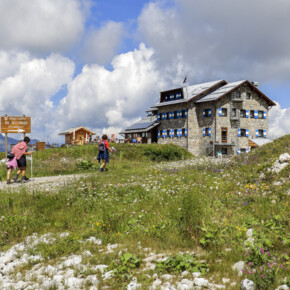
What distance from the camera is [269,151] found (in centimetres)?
1570

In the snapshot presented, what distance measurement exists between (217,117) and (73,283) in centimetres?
4223

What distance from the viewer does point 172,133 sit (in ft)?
161

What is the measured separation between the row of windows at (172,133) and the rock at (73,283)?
43031 millimetres

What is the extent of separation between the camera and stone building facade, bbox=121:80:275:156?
146 feet

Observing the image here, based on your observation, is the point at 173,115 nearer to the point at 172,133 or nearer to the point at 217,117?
the point at 172,133

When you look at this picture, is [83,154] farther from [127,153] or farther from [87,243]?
[87,243]

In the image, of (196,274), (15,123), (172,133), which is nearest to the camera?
(196,274)

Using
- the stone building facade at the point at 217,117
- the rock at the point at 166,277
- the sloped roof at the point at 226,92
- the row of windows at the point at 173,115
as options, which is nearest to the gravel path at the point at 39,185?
the rock at the point at 166,277

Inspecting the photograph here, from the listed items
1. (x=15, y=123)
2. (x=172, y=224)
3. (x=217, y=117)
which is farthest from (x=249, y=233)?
(x=217, y=117)

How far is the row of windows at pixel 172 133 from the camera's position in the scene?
47.2m

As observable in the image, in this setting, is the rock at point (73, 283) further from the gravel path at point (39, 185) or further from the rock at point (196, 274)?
the gravel path at point (39, 185)

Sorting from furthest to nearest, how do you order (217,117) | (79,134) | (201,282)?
1. (79,134)
2. (217,117)
3. (201,282)

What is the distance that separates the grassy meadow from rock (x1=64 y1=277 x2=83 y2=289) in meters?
0.55

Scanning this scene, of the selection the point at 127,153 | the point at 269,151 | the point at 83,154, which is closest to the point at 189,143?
the point at 127,153
